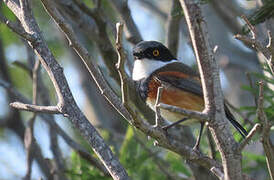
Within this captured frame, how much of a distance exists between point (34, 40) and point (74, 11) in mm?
1767

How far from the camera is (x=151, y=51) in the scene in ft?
15.2

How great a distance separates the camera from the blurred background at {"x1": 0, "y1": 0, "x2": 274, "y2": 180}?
450 cm

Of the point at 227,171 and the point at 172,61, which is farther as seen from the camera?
the point at 172,61

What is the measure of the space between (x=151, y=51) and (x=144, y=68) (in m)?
0.24

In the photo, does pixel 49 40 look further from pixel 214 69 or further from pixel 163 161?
pixel 214 69

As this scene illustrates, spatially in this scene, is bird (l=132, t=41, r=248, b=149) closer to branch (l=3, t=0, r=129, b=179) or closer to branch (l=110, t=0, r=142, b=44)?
branch (l=110, t=0, r=142, b=44)

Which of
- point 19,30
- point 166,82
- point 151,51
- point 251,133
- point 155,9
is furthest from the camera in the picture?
point 155,9

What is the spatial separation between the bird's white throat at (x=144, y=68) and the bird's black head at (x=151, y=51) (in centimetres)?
5

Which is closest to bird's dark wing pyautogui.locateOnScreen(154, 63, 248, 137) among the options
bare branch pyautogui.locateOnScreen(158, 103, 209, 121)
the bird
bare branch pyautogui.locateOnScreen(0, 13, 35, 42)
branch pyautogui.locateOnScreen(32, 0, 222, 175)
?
the bird

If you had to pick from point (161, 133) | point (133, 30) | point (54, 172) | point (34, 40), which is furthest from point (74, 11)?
point (161, 133)

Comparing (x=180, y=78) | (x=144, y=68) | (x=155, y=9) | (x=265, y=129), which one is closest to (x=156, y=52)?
(x=144, y=68)

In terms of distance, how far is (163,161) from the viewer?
544 centimetres

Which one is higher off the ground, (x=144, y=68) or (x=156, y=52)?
(x=156, y=52)

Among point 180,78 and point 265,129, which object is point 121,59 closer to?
point 265,129
